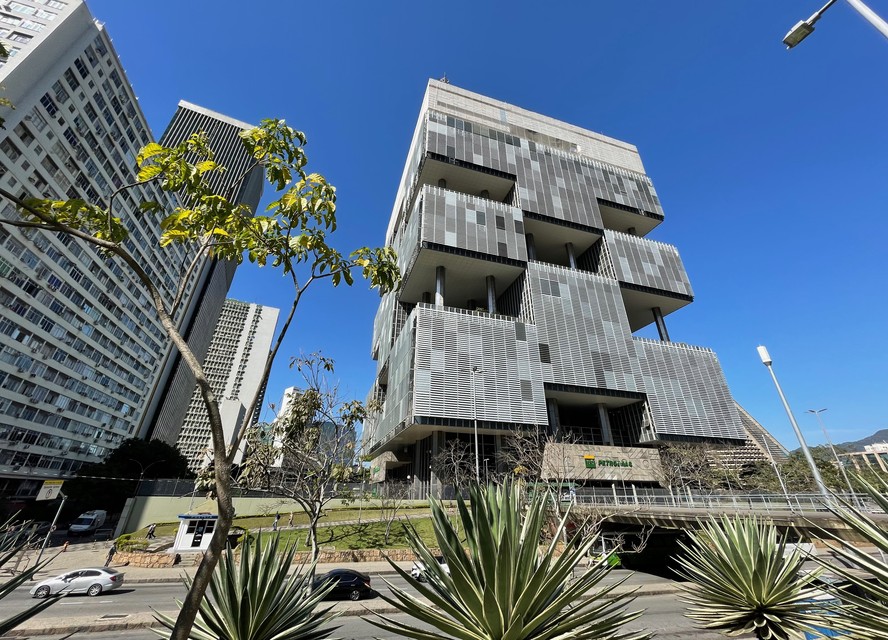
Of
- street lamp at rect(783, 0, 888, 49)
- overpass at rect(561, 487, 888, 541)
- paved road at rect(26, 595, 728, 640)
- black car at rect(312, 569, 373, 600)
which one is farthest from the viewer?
black car at rect(312, 569, 373, 600)

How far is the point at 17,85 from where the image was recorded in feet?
122

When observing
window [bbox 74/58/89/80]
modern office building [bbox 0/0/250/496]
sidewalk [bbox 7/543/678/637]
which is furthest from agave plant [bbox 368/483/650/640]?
window [bbox 74/58/89/80]

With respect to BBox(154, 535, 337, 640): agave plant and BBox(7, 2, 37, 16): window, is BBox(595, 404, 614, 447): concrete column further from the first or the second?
BBox(7, 2, 37, 16): window

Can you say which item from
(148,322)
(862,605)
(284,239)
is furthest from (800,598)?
(148,322)

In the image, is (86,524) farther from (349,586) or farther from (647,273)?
(647,273)

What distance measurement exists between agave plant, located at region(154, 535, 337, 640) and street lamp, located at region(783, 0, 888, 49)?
42.3 ft

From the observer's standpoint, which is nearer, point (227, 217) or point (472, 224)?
point (227, 217)

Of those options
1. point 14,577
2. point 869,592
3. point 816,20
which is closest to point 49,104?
point 14,577

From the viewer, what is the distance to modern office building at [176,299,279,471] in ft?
436

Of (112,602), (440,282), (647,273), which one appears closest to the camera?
(112,602)

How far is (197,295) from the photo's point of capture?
102562 millimetres

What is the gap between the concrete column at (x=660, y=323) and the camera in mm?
52359

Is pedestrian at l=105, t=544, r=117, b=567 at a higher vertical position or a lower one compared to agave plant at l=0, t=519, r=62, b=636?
lower

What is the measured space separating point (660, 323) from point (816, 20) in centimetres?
5202
